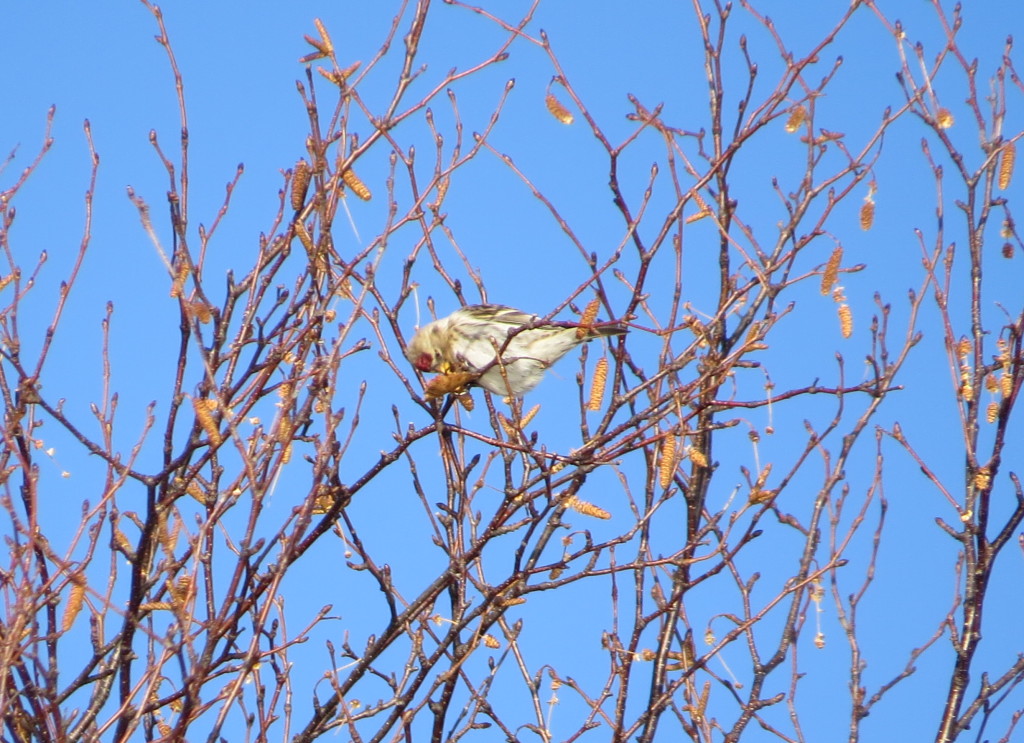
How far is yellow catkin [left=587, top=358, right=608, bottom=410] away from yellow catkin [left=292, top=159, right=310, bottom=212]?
1034 mm

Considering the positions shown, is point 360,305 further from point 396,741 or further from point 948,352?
point 948,352

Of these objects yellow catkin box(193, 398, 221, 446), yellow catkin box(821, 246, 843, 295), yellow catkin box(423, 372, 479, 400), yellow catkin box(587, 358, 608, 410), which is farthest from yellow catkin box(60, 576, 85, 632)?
yellow catkin box(821, 246, 843, 295)

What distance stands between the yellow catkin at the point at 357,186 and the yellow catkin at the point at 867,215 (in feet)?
5.54

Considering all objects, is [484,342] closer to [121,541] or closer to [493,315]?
[493,315]

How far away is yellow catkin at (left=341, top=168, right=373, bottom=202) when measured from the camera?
142 inches

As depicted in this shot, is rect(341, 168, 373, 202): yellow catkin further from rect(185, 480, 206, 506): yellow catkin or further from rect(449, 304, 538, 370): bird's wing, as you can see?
rect(449, 304, 538, 370): bird's wing

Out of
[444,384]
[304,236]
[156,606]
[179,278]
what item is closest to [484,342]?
[444,384]

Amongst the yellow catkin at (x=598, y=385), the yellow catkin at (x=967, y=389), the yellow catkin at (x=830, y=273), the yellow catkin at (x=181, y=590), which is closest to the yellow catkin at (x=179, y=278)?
the yellow catkin at (x=181, y=590)

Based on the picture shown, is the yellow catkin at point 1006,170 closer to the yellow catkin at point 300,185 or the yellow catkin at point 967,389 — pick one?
the yellow catkin at point 967,389

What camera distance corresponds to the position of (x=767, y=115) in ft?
14.6

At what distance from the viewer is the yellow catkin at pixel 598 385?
3845 mm

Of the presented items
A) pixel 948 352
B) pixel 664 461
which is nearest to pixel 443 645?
pixel 664 461

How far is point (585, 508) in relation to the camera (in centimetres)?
367

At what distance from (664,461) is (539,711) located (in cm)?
140
